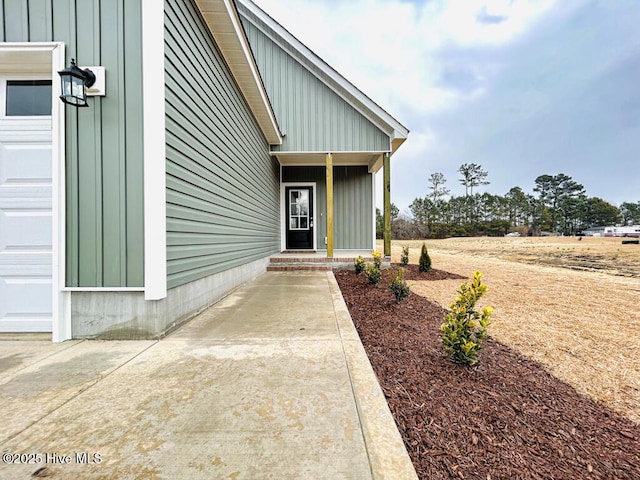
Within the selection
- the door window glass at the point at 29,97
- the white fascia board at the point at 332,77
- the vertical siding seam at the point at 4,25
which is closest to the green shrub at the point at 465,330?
the door window glass at the point at 29,97

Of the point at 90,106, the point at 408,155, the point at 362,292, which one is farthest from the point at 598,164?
the point at 90,106

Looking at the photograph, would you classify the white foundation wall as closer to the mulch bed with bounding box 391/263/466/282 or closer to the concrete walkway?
the concrete walkway

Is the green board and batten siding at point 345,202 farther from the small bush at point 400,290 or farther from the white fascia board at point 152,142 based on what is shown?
the white fascia board at point 152,142

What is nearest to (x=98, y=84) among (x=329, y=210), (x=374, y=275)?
(x=374, y=275)

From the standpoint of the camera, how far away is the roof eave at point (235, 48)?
313 cm

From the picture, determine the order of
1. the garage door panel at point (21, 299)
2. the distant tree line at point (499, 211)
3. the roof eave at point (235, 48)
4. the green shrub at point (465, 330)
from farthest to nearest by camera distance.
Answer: the distant tree line at point (499, 211) → the roof eave at point (235, 48) → the garage door panel at point (21, 299) → the green shrub at point (465, 330)

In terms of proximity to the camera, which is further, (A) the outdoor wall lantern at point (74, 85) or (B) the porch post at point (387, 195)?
(B) the porch post at point (387, 195)

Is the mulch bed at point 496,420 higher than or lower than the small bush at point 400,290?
lower

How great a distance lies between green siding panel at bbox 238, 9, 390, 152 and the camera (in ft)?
22.6

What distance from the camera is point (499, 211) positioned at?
38.0m

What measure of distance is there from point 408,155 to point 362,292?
1461 inches

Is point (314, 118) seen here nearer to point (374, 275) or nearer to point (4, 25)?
point (374, 275)

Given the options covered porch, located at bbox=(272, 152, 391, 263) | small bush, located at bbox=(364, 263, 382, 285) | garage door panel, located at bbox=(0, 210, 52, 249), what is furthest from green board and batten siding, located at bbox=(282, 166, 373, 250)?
garage door panel, located at bbox=(0, 210, 52, 249)

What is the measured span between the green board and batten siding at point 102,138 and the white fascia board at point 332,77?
16.7 feet
